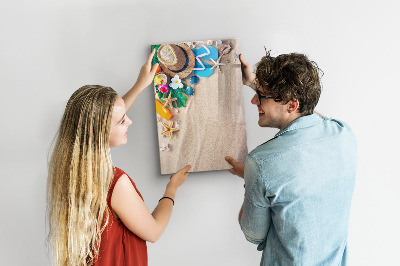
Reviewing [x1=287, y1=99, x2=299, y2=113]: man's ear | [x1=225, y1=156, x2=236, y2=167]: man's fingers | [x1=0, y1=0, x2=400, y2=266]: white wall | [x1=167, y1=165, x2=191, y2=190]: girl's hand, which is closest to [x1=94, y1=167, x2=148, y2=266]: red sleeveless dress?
[x1=167, y1=165, x2=191, y2=190]: girl's hand

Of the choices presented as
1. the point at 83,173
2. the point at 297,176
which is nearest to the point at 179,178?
the point at 83,173

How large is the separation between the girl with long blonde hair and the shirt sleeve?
0.32 meters

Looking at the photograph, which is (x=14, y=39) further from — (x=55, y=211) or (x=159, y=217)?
(x=159, y=217)

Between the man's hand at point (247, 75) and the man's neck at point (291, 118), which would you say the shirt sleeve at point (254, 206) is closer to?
the man's neck at point (291, 118)

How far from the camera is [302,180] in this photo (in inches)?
47.4

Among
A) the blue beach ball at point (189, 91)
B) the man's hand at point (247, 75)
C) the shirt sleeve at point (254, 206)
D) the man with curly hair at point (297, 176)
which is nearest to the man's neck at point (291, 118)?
the man with curly hair at point (297, 176)

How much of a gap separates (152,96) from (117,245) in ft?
Result: 2.03

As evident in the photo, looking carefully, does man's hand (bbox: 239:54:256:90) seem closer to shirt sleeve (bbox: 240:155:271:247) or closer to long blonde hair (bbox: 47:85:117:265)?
shirt sleeve (bbox: 240:155:271:247)

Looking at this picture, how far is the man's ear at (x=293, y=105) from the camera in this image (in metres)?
1.28

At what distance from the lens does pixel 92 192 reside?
1.26 meters

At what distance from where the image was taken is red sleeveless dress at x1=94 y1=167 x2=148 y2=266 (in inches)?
52.0

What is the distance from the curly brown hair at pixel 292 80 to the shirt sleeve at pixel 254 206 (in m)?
0.23

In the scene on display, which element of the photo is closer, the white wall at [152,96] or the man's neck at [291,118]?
the man's neck at [291,118]

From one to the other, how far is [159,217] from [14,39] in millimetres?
937
